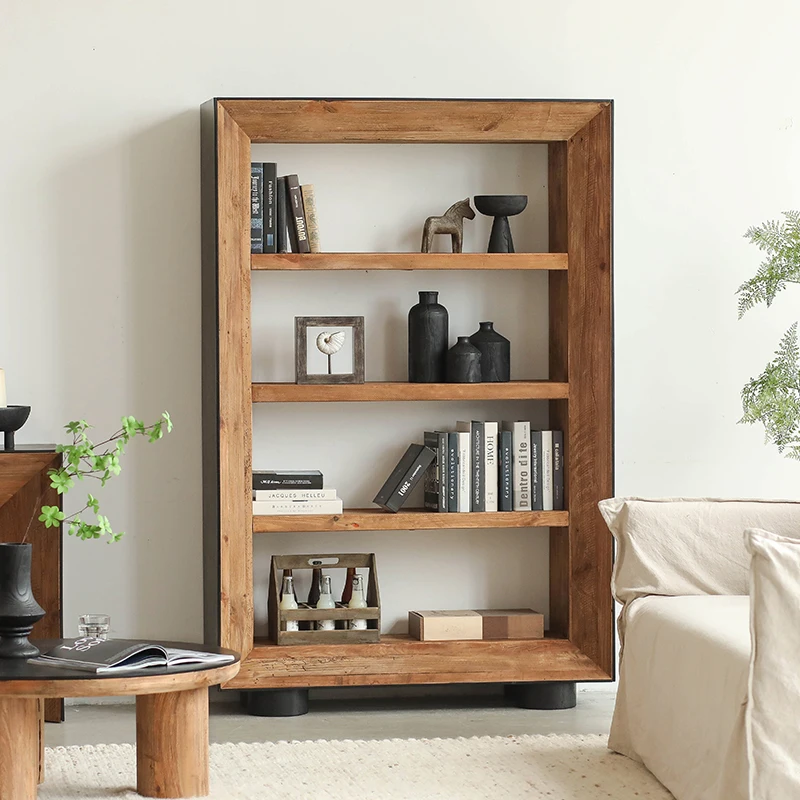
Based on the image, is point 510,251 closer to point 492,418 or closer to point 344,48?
point 492,418

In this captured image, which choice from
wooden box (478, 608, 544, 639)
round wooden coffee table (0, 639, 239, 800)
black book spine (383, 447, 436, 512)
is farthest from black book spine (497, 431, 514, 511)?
round wooden coffee table (0, 639, 239, 800)

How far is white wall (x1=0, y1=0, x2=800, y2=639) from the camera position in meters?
3.64

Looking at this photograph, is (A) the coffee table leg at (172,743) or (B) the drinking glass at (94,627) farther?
(B) the drinking glass at (94,627)

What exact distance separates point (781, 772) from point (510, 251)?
73.4 inches

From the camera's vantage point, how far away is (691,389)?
12.6 ft

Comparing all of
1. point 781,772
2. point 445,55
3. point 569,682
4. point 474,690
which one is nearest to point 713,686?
point 781,772

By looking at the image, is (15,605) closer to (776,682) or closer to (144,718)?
(144,718)

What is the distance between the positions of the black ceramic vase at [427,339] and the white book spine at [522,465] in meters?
0.30

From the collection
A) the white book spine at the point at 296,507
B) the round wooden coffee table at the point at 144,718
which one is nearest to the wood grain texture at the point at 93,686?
the round wooden coffee table at the point at 144,718

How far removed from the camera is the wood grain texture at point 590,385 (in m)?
3.55

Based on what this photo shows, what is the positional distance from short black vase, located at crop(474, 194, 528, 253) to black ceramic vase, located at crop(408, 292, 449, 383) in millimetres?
252

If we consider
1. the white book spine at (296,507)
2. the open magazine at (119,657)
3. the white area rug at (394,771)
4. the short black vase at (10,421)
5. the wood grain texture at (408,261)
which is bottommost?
the white area rug at (394,771)

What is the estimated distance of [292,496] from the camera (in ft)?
11.6

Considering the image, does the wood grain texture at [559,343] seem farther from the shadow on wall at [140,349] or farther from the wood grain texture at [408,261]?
the shadow on wall at [140,349]
